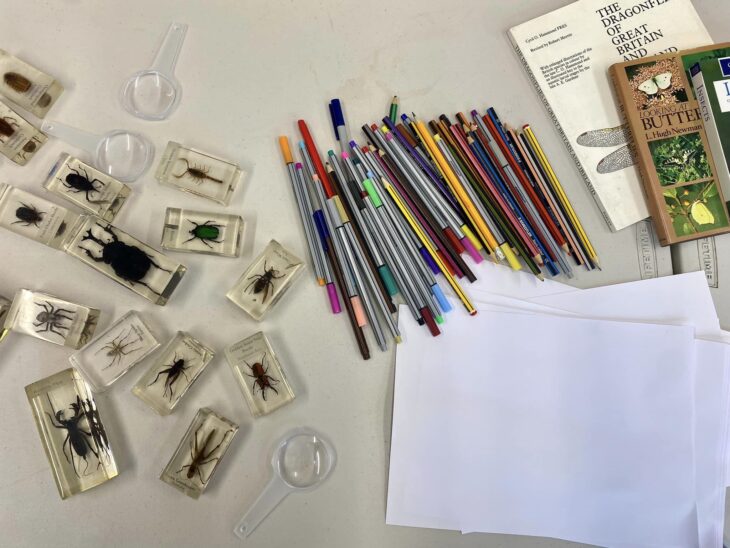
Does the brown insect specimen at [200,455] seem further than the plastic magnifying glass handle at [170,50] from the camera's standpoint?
No

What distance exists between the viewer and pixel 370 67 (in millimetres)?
939

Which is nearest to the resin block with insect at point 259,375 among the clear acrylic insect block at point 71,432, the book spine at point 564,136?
the clear acrylic insect block at point 71,432

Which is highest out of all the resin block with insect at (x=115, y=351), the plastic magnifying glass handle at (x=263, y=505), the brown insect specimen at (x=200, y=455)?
the resin block with insect at (x=115, y=351)

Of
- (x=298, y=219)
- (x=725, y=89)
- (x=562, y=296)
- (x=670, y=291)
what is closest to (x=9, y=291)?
(x=298, y=219)

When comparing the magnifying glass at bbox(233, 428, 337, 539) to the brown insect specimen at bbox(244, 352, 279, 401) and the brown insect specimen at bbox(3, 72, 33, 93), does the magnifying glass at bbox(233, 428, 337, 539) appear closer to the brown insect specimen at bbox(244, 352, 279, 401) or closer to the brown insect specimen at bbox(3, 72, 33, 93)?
the brown insect specimen at bbox(244, 352, 279, 401)

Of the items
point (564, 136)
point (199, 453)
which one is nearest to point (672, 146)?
point (564, 136)

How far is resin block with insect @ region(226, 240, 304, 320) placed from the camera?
33.2 inches

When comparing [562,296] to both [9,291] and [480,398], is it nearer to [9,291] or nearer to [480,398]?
[480,398]

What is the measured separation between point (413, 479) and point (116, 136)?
775mm

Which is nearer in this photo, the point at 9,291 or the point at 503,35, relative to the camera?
the point at 9,291

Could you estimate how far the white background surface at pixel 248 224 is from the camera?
82 cm

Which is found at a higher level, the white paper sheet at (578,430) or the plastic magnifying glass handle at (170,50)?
the plastic magnifying glass handle at (170,50)

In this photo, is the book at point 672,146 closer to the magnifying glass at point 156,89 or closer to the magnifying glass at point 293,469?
the magnifying glass at point 293,469

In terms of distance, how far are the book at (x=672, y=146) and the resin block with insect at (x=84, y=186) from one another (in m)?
0.90
